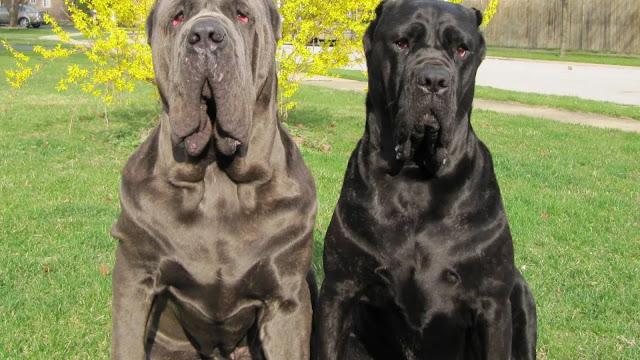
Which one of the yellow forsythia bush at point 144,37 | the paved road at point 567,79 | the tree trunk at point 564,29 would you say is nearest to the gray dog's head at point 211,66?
the yellow forsythia bush at point 144,37

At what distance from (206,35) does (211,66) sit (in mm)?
111

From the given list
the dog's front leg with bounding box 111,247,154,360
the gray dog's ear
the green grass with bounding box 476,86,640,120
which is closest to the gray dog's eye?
the gray dog's ear

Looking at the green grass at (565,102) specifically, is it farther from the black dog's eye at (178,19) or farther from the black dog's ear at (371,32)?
the black dog's eye at (178,19)

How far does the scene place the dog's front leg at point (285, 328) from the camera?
3.10 metres

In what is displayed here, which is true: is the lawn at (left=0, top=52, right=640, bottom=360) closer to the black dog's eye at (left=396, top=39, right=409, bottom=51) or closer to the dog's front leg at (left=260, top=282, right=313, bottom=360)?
the dog's front leg at (left=260, top=282, right=313, bottom=360)

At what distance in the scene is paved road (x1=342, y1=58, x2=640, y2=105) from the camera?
50.6 feet

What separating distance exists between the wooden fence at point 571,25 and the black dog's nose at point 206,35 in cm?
2670

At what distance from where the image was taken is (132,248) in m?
3.00

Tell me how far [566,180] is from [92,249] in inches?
184

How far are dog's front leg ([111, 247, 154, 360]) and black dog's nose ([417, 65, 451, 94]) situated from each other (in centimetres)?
131

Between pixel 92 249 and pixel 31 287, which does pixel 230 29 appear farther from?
pixel 92 249

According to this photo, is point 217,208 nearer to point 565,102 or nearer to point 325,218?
point 325,218

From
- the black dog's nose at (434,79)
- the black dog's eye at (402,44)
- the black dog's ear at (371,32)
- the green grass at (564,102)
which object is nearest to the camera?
the black dog's nose at (434,79)

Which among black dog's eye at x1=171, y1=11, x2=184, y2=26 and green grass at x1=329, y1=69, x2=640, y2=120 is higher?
black dog's eye at x1=171, y1=11, x2=184, y2=26
